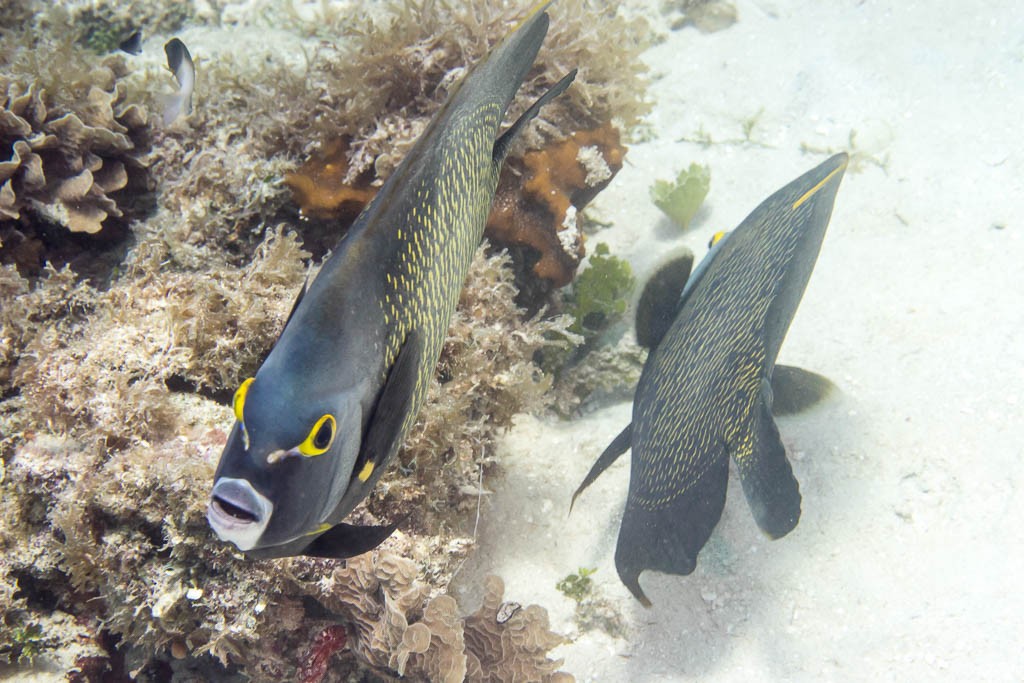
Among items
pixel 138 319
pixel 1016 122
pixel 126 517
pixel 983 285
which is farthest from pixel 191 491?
pixel 1016 122

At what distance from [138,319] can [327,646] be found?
1937 millimetres

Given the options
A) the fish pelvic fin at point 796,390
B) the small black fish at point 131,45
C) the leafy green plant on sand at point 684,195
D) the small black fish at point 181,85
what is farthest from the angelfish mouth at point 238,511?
the small black fish at point 131,45

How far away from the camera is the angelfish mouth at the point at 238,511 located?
1.01 metres

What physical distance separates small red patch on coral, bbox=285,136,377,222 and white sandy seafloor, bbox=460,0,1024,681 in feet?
6.48

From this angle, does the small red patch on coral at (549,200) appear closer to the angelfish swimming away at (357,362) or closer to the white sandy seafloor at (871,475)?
the white sandy seafloor at (871,475)

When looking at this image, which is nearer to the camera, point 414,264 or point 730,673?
point 414,264

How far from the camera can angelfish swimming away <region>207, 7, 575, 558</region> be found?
1029 millimetres

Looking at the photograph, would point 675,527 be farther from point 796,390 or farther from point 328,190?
point 328,190

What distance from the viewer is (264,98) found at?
393 centimetres

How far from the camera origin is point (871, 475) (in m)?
3.52

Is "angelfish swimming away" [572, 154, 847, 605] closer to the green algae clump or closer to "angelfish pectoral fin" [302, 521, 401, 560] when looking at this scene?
"angelfish pectoral fin" [302, 521, 401, 560]

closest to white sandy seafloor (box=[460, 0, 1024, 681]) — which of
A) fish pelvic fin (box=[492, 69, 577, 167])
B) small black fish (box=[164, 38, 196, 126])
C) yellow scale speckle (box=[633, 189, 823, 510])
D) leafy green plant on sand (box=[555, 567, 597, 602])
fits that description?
leafy green plant on sand (box=[555, 567, 597, 602])

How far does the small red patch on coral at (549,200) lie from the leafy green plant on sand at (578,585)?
6.67 feet

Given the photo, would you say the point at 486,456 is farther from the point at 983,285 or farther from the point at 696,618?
the point at 983,285
